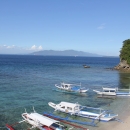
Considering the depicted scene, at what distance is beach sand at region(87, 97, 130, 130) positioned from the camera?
29897 mm

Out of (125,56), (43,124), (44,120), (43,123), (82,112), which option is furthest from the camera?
(125,56)

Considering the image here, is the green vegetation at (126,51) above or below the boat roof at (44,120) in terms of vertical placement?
above

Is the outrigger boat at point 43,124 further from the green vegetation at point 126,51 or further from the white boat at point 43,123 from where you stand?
the green vegetation at point 126,51

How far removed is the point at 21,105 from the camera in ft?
131

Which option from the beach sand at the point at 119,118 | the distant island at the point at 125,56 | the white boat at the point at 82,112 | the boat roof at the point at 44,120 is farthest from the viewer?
the distant island at the point at 125,56

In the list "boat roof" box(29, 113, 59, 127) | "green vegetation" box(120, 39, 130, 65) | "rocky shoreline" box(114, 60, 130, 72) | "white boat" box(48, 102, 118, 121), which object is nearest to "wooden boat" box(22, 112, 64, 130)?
"boat roof" box(29, 113, 59, 127)

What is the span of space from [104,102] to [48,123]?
807 inches

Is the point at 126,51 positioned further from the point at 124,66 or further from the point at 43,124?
the point at 43,124

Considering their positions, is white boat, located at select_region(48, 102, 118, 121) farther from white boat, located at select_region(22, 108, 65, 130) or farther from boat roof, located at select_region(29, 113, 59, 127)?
boat roof, located at select_region(29, 113, 59, 127)

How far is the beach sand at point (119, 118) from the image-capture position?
98.1 feet

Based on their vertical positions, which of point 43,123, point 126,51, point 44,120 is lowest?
point 43,123

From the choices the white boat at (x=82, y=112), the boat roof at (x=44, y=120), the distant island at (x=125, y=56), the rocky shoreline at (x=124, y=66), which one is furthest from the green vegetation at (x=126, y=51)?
the boat roof at (x=44, y=120)

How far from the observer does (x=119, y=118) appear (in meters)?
33.7

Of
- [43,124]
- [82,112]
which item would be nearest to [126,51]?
[82,112]
